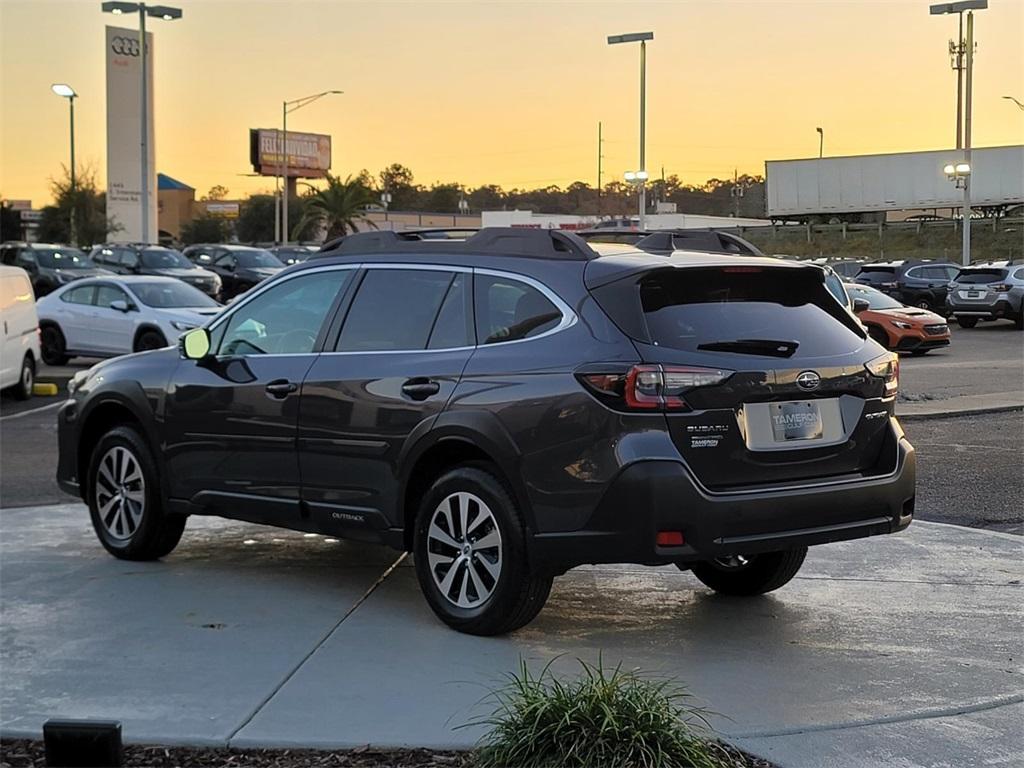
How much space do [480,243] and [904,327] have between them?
2083cm

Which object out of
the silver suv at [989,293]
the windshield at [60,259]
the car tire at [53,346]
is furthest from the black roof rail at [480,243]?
the windshield at [60,259]

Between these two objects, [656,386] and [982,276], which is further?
[982,276]

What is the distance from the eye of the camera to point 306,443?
679cm

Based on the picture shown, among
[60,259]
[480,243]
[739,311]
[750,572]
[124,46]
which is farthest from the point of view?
[124,46]

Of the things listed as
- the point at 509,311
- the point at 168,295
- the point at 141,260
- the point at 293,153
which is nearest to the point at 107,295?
the point at 168,295

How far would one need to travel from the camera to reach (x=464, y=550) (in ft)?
20.0

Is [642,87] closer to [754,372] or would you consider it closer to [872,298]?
[872,298]

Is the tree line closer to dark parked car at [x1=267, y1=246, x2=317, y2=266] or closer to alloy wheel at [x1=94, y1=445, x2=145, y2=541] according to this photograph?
dark parked car at [x1=267, y1=246, x2=317, y2=266]

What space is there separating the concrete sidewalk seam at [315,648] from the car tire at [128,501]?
1.31m

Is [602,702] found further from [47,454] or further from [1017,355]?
[1017,355]

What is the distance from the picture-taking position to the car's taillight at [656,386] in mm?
5465

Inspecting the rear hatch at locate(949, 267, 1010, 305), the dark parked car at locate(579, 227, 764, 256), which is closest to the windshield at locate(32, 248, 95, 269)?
the rear hatch at locate(949, 267, 1010, 305)

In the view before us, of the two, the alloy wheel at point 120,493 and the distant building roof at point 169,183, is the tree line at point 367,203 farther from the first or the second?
the alloy wheel at point 120,493

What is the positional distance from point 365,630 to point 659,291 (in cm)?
210
